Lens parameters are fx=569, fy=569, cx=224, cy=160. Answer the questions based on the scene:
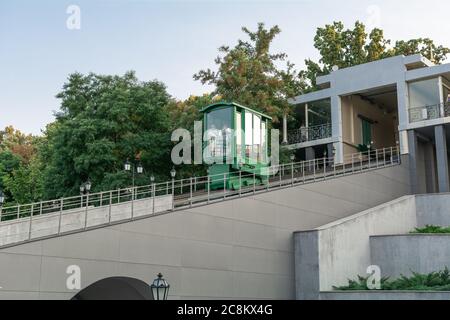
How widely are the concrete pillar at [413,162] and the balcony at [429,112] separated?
83 cm

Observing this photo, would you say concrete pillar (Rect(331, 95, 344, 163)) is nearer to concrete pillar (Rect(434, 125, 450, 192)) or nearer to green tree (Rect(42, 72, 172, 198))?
concrete pillar (Rect(434, 125, 450, 192))

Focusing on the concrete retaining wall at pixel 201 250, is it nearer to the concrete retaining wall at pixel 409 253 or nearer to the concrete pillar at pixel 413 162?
the concrete retaining wall at pixel 409 253

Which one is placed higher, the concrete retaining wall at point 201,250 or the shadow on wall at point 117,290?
the concrete retaining wall at point 201,250

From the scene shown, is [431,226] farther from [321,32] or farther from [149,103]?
[321,32]

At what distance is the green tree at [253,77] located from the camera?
28969 millimetres

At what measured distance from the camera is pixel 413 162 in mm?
30562

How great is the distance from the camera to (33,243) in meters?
13.5

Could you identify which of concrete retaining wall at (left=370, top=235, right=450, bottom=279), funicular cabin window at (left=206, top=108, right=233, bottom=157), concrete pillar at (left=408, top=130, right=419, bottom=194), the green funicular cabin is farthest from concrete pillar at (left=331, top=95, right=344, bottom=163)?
funicular cabin window at (left=206, top=108, right=233, bottom=157)

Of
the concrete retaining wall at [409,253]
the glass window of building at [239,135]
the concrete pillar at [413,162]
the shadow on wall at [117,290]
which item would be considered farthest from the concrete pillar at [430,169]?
the shadow on wall at [117,290]

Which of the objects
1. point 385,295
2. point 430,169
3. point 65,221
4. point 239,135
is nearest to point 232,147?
point 239,135

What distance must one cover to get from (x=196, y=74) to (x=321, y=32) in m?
16.2

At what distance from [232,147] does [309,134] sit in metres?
14.3

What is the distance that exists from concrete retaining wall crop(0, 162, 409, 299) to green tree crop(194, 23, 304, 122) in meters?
6.87
